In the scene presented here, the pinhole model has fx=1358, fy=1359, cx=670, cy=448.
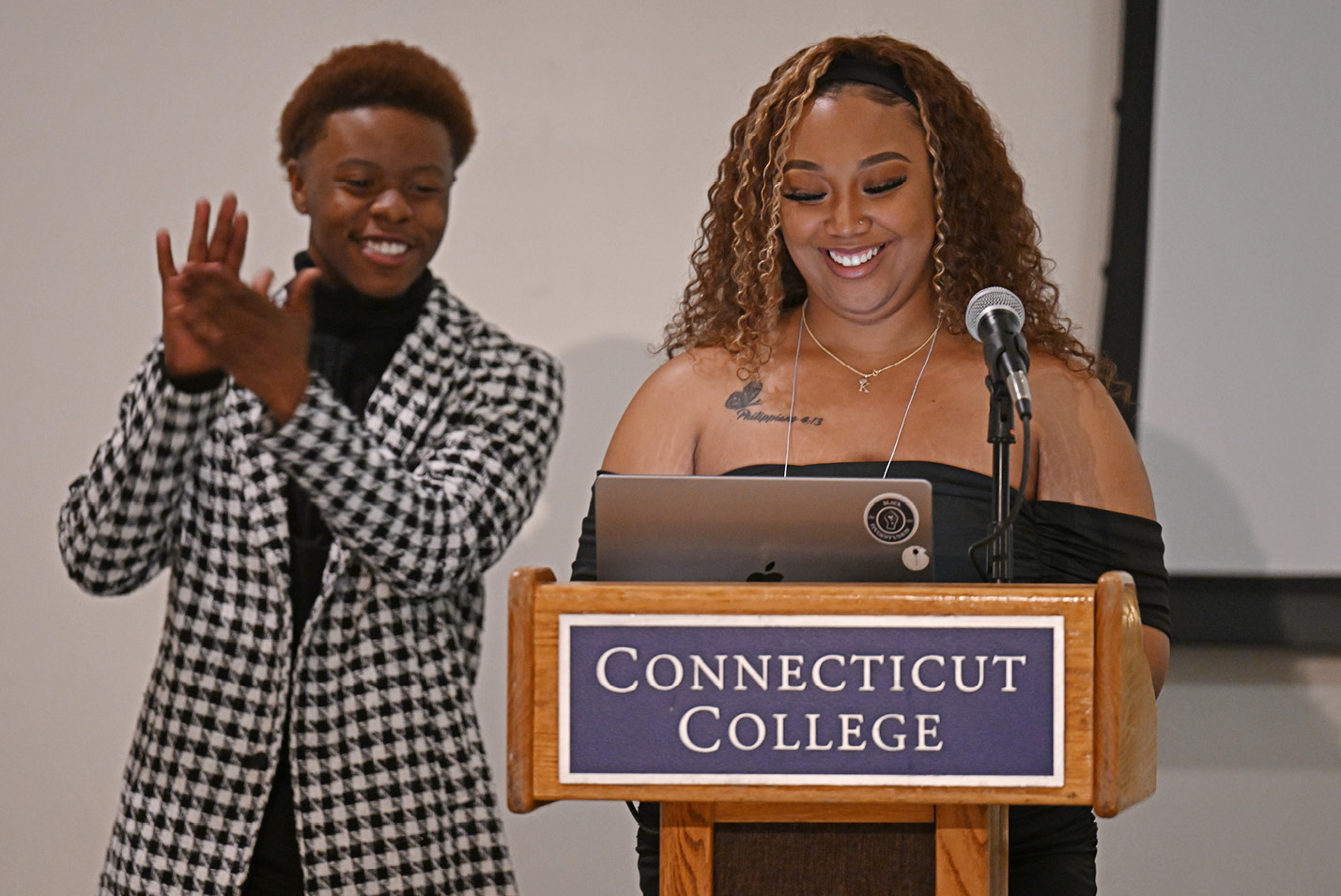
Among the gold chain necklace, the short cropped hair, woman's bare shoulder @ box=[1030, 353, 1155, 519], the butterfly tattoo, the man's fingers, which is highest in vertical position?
the short cropped hair

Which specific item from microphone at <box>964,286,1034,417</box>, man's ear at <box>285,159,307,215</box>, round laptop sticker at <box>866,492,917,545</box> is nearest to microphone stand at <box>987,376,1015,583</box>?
microphone at <box>964,286,1034,417</box>

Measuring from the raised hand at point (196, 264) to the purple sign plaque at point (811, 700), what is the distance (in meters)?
1.03

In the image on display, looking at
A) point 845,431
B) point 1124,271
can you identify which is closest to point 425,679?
point 845,431

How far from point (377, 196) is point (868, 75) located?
0.97 meters

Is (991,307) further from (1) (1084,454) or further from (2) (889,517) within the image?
(1) (1084,454)

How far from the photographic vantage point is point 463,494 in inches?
80.7

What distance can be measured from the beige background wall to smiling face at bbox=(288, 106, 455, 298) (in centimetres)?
29

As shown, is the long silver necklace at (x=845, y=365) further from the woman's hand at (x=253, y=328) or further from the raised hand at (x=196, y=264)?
the raised hand at (x=196, y=264)

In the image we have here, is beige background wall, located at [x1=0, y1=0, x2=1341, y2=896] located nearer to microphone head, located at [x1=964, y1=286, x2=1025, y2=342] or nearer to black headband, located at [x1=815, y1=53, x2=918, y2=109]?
black headband, located at [x1=815, y1=53, x2=918, y2=109]

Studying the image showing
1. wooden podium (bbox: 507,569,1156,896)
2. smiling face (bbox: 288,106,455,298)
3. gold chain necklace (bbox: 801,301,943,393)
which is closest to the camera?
wooden podium (bbox: 507,569,1156,896)

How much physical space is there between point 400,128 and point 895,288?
1067 millimetres

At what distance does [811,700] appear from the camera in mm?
1113

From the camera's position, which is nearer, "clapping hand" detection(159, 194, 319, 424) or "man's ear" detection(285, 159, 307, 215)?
"clapping hand" detection(159, 194, 319, 424)

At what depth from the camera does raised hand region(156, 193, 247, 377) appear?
1.90 metres
